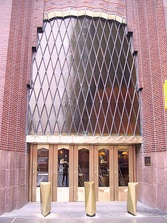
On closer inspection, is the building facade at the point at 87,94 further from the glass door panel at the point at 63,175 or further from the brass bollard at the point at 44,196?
the brass bollard at the point at 44,196

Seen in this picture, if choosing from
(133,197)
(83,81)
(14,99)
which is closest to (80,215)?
(133,197)

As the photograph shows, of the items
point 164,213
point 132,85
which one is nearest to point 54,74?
point 132,85

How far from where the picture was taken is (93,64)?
11594mm

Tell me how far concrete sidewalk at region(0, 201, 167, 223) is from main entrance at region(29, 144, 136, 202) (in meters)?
0.84

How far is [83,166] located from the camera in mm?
11203

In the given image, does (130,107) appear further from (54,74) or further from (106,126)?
(54,74)

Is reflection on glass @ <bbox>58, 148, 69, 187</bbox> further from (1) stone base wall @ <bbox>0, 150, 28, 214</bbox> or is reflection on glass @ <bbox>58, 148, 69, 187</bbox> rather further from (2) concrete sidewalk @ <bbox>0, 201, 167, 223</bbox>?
(1) stone base wall @ <bbox>0, 150, 28, 214</bbox>

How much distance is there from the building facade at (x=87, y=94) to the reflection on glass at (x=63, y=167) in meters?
0.04

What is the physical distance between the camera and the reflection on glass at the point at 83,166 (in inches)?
437

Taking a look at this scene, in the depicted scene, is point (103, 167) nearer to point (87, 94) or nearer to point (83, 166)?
point (83, 166)

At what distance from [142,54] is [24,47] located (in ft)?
16.7

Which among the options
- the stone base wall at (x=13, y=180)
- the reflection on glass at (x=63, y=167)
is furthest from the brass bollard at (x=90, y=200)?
the reflection on glass at (x=63, y=167)

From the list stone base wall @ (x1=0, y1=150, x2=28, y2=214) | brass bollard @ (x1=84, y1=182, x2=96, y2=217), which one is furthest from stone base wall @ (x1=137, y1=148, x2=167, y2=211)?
stone base wall @ (x1=0, y1=150, x2=28, y2=214)

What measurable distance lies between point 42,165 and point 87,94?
143 inches
